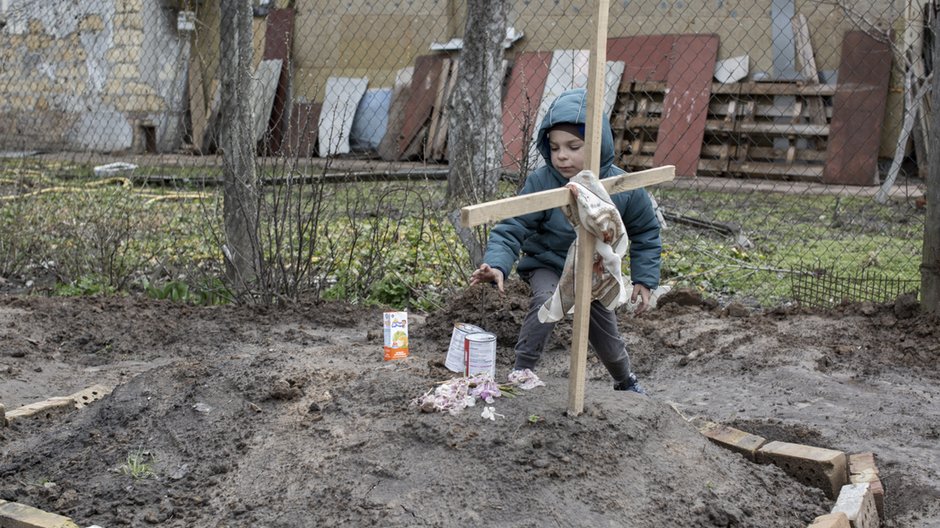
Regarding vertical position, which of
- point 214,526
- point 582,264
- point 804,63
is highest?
point 804,63

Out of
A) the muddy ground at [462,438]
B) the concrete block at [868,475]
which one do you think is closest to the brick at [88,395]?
the muddy ground at [462,438]

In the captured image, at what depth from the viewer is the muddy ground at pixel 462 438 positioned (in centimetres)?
321

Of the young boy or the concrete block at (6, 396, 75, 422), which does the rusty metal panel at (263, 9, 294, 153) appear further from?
the young boy

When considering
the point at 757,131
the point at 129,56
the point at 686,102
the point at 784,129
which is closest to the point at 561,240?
the point at 757,131

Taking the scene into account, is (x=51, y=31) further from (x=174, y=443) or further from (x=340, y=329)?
(x=174, y=443)

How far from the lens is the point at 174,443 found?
3785 millimetres

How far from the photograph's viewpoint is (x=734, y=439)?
394 cm

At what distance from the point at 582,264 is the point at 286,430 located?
1259mm

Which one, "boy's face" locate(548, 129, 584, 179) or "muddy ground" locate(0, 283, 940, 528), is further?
"boy's face" locate(548, 129, 584, 179)

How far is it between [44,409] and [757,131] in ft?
37.5

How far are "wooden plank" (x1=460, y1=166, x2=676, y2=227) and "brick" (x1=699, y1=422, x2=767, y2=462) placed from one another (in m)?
1.06

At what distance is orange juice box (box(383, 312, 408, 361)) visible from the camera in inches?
192

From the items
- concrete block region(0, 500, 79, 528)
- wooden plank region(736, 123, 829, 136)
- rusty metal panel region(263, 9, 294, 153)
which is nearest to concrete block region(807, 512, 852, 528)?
concrete block region(0, 500, 79, 528)

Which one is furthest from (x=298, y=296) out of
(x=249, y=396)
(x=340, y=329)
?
(x=249, y=396)
